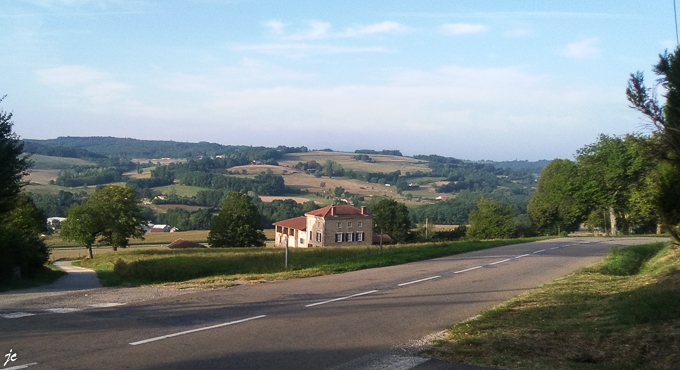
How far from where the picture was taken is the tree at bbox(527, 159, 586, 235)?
52250mm

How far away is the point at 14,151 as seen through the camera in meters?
19.2

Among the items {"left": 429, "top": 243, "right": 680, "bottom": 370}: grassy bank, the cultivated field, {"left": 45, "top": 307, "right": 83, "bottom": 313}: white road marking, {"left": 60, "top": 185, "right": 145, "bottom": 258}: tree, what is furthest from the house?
the cultivated field

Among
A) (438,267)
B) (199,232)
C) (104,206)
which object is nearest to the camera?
(438,267)

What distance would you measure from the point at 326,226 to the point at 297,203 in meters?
29.6

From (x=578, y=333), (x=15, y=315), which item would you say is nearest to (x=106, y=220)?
(x=15, y=315)

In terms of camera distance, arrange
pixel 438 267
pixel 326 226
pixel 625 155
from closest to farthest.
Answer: pixel 438 267 < pixel 625 155 < pixel 326 226

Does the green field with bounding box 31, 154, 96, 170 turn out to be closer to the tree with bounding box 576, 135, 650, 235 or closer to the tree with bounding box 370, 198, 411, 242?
the tree with bounding box 370, 198, 411, 242

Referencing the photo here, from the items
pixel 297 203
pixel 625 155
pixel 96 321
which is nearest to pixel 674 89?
pixel 96 321

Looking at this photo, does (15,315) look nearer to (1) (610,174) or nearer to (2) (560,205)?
(1) (610,174)

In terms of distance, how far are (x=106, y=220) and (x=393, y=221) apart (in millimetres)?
36151

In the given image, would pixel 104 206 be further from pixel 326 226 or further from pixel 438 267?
pixel 438 267

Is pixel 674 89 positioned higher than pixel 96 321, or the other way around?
pixel 674 89

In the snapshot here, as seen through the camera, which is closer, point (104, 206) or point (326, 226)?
point (104, 206)

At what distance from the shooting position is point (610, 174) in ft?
158
